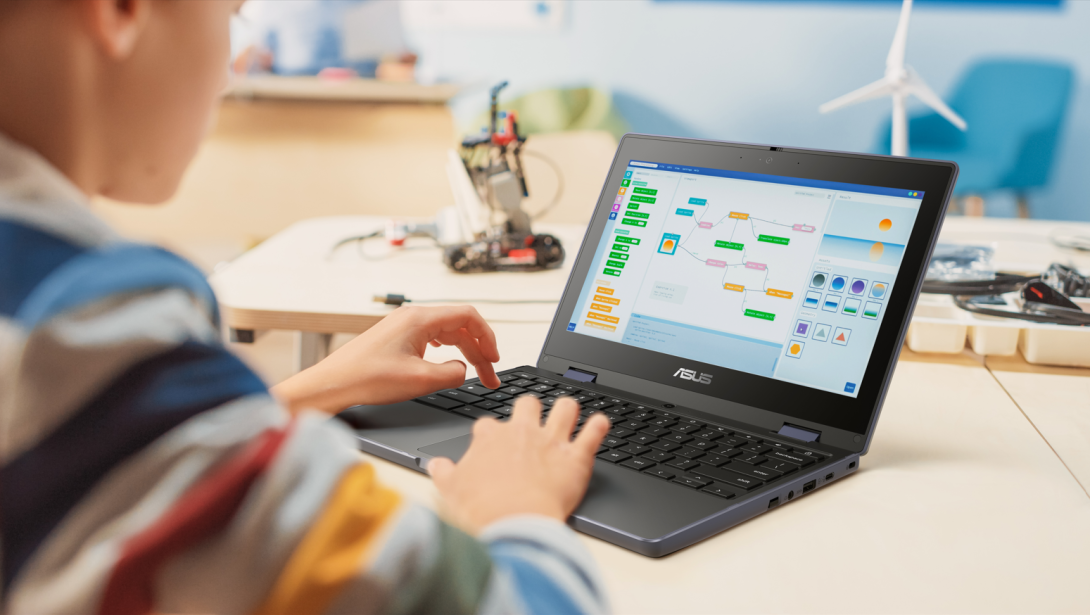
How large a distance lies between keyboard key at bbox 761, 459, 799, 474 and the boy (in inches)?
10.3

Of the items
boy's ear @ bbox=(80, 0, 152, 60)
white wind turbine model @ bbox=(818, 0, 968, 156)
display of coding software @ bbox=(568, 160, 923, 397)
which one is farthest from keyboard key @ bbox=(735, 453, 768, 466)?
white wind turbine model @ bbox=(818, 0, 968, 156)

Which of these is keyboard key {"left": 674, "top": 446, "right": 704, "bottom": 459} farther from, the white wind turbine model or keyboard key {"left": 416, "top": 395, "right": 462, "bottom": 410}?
the white wind turbine model

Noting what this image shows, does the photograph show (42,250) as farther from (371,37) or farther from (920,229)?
(371,37)

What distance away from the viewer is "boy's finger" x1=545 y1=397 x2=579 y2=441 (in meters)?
0.55

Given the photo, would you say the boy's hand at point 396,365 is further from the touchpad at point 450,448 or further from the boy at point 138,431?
the boy at point 138,431

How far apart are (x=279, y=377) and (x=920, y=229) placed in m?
2.33

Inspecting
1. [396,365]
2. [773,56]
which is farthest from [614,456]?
[773,56]

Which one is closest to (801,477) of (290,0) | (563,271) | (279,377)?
(563,271)

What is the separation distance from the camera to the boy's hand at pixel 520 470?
465 mm

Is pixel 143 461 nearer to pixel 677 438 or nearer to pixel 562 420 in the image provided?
pixel 562 420

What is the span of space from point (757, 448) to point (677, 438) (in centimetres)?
6

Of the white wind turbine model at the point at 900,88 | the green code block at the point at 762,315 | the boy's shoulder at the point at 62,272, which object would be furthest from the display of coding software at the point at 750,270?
the white wind turbine model at the point at 900,88

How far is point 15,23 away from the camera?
32 centimetres

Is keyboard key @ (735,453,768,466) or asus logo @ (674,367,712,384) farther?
asus logo @ (674,367,712,384)
